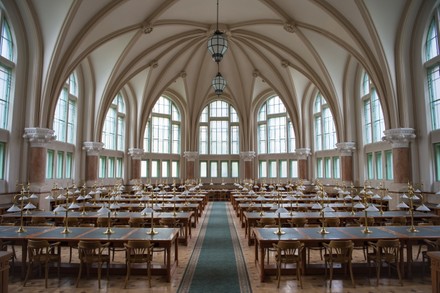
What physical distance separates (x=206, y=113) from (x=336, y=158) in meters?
14.0

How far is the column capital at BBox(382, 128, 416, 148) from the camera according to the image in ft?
47.5

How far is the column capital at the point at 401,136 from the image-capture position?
14.5m

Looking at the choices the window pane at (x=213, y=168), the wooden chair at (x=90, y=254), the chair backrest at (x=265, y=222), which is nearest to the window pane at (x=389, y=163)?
the chair backrest at (x=265, y=222)

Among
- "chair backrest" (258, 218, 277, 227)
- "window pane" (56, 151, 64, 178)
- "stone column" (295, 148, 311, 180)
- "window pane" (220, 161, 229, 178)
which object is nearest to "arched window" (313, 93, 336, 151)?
"stone column" (295, 148, 311, 180)

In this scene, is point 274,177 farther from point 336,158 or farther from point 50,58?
point 50,58

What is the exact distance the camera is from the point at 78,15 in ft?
47.7

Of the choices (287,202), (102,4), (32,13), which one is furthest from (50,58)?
(287,202)

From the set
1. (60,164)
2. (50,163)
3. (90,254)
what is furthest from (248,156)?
(90,254)

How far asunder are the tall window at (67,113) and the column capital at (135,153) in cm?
652

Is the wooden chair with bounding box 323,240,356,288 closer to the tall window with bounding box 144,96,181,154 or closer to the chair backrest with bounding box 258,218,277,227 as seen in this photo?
the chair backrest with bounding box 258,218,277,227

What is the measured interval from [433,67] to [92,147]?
18.9m

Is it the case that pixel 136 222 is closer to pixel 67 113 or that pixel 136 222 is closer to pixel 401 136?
pixel 401 136

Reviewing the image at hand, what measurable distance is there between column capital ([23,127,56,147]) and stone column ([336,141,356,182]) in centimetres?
1682

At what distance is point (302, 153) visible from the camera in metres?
27.4
